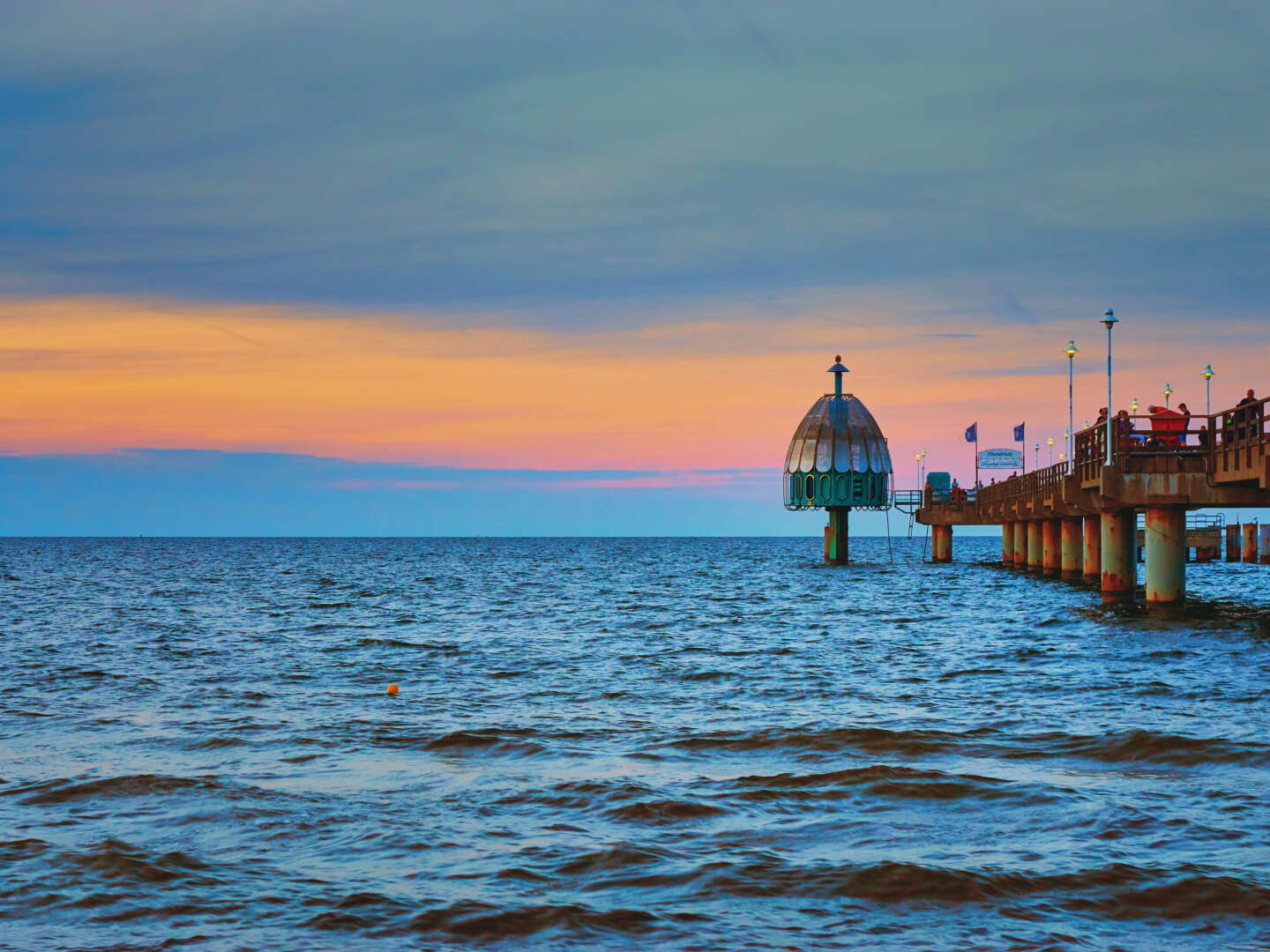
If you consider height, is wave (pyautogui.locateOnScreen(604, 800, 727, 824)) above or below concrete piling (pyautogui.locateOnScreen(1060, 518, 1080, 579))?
below

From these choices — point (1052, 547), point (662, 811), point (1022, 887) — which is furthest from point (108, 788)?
point (1052, 547)

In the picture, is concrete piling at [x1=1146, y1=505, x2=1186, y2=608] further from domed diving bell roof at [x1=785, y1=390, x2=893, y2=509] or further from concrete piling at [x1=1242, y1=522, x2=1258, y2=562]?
A: domed diving bell roof at [x1=785, y1=390, x2=893, y2=509]

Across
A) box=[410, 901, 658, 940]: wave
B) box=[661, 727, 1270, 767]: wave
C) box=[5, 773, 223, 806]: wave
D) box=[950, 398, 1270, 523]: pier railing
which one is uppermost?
box=[950, 398, 1270, 523]: pier railing

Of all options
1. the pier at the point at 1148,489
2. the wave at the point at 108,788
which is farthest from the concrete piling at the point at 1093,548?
the wave at the point at 108,788

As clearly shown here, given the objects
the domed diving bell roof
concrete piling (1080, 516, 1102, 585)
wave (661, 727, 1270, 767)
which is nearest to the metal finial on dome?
the domed diving bell roof

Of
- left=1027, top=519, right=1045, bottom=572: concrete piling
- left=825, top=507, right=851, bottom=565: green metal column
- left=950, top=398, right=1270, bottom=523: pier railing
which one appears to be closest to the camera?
left=950, top=398, right=1270, bottom=523: pier railing

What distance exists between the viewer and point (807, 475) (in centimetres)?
8706

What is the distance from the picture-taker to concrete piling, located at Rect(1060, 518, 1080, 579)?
5672 cm

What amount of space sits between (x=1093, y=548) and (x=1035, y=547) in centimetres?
2072

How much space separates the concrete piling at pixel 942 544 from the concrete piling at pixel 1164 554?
6020 cm

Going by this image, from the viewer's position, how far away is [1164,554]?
114ft

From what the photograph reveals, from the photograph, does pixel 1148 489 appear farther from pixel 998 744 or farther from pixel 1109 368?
pixel 998 744

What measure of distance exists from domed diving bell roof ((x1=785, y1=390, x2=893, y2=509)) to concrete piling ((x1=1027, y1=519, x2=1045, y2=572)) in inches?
702

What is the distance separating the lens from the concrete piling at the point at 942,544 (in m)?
95.2
